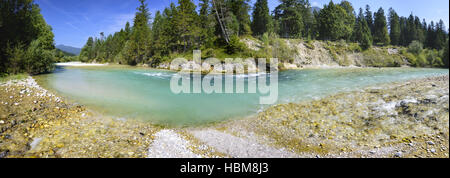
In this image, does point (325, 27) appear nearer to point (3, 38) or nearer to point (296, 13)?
point (296, 13)

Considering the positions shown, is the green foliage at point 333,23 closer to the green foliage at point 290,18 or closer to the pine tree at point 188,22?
the green foliage at point 290,18

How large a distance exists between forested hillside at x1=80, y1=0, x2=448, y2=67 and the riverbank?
32197 mm

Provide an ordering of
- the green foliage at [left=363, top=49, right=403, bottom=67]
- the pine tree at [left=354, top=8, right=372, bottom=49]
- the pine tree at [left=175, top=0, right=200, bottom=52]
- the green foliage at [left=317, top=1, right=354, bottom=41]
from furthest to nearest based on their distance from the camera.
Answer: the green foliage at [left=317, top=1, right=354, bottom=41] < the pine tree at [left=354, top=8, right=372, bottom=49] < the green foliage at [left=363, top=49, right=403, bottom=67] < the pine tree at [left=175, top=0, right=200, bottom=52]

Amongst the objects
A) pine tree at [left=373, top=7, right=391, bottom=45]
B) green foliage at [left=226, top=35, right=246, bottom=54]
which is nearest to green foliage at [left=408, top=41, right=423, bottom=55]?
pine tree at [left=373, top=7, right=391, bottom=45]

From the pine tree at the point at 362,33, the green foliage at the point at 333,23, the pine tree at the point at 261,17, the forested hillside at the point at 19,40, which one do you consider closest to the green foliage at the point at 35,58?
the forested hillside at the point at 19,40

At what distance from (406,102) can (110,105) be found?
14835 mm

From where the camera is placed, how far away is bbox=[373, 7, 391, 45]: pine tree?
7036 cm

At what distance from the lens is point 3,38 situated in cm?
1730

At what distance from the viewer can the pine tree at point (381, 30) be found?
231 feet

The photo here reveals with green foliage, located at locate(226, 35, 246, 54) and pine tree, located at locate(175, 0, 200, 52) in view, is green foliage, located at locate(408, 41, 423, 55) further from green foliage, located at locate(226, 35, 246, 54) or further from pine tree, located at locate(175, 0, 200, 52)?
pine tree, located at locate(175, 0, 200, 52)

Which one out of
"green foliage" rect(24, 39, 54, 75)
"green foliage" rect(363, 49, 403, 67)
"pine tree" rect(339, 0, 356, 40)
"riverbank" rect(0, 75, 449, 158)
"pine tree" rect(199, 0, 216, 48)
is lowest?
"riverbank" rect(0, 75, 449, 158)

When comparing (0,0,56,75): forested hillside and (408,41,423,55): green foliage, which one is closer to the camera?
(0,0,56,75): forested hillside

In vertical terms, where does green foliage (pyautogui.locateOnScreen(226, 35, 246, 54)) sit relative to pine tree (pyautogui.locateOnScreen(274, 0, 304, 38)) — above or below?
below
